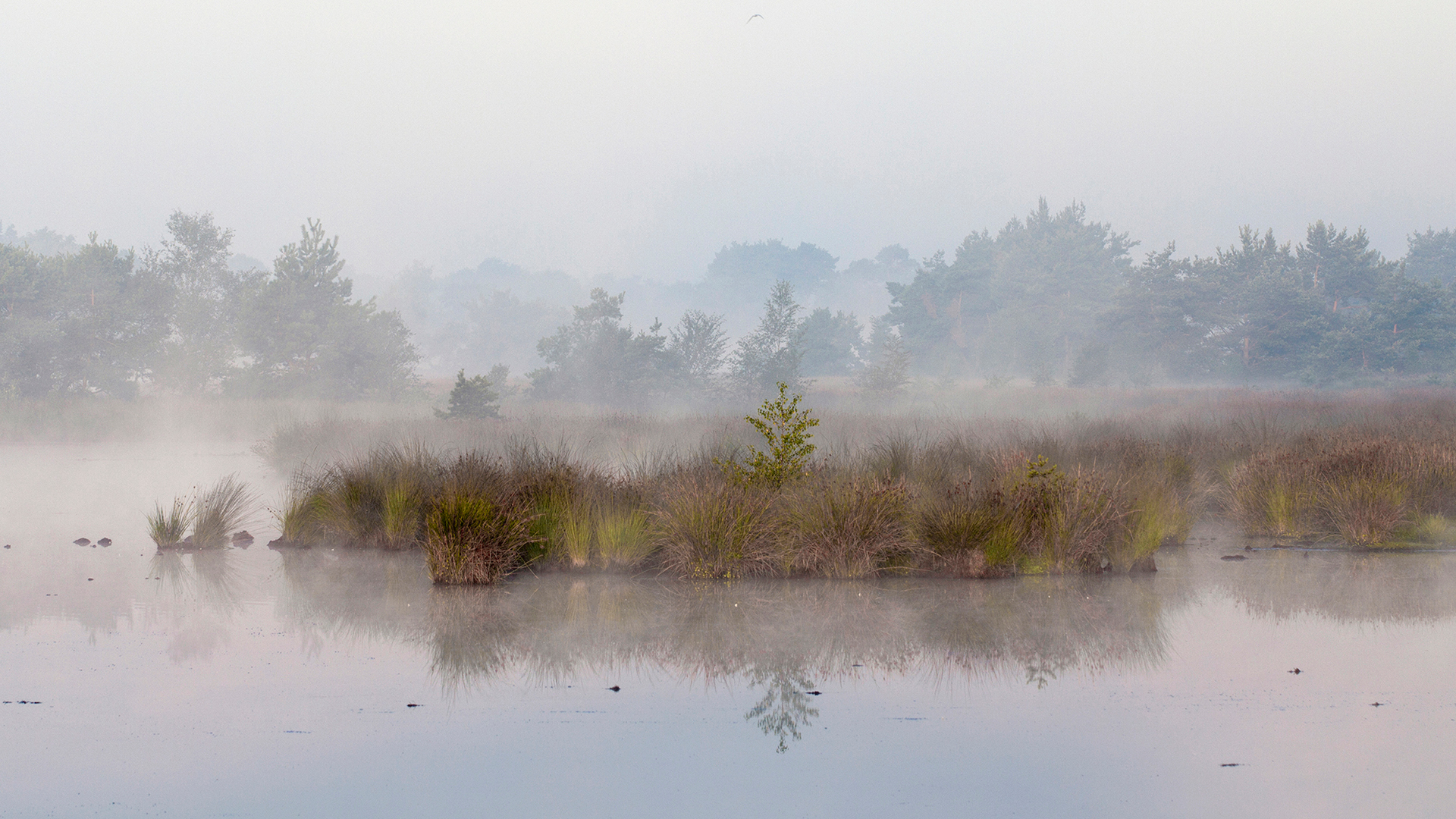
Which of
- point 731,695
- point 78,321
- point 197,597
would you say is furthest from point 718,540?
point 78,321

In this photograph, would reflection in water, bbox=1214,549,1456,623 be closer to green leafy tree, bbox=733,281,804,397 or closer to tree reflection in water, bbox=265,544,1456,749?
tree reflection in water, bbox=265,544,1456,749

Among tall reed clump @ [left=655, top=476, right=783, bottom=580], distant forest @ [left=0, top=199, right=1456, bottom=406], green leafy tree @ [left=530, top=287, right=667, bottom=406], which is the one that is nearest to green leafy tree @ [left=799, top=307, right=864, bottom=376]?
distant forest @ [left=0, top=199, right=1456, bottom=406]

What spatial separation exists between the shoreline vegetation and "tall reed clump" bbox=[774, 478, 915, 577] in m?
0.02

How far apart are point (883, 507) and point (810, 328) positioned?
156 ft

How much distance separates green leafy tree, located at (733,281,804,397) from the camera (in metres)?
36.3

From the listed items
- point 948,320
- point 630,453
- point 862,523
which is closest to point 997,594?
point 862,523

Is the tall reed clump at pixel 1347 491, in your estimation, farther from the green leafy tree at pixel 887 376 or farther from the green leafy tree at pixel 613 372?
the green leafy tree at pixel 613 372

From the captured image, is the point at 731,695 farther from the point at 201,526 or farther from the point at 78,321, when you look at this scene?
the point at 78,321

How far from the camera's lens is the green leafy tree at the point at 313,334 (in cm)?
3772

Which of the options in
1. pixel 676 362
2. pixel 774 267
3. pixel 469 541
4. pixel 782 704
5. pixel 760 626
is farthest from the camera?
pixel 774 267

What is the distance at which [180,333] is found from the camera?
42.6 m

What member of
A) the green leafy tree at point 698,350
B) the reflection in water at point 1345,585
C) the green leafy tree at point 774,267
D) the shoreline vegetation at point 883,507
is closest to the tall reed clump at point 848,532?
the shoreline vegetation at point 883,507

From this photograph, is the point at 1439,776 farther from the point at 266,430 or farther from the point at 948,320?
the point at 948,320

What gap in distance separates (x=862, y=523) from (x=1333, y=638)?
10.8 ft
